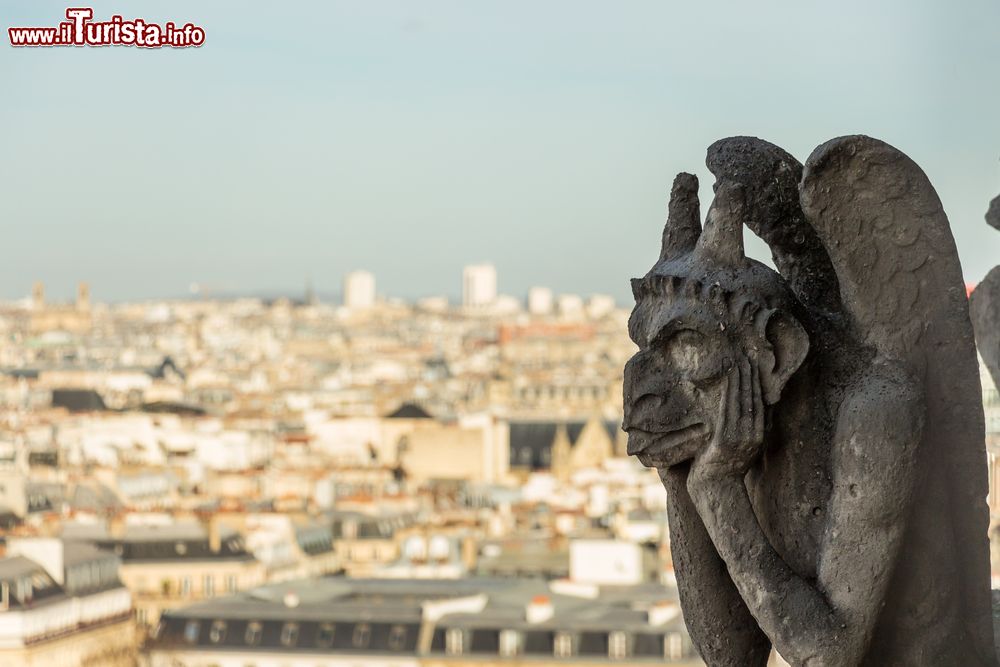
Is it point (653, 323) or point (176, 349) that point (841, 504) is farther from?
point (176, 349)

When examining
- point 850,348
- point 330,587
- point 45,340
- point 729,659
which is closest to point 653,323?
point 850,348

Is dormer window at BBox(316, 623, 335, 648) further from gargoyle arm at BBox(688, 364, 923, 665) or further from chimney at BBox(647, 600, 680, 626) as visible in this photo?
gargoyle arm at BBox(688, 364, 923, 665)

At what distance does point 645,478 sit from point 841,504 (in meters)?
59.1

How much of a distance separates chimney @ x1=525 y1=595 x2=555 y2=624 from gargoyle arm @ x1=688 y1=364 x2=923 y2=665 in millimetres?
33829

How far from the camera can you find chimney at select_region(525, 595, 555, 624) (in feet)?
119

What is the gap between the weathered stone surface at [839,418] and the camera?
2.53 metres

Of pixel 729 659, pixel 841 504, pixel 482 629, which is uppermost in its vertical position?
pixel 841 504

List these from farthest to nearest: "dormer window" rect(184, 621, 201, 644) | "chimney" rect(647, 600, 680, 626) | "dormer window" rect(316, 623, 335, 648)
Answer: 1. "dormer window" rect(184, 621, 201, 644)
2. "dormer window" rect(316, 623, 335, 648)
3. "chimney" rect(647, 600, 680, 626)

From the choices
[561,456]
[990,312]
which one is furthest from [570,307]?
[990,312]

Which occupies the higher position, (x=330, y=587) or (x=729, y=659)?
(x=729, y=659)

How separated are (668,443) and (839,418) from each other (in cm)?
19

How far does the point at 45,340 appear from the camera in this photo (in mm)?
129625

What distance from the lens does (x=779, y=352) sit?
2549 mm

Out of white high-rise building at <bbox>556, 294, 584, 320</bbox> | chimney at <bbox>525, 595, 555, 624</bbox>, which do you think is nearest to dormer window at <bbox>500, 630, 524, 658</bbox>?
chimney at <bbox>525, 595, 555, 624</bbox>
